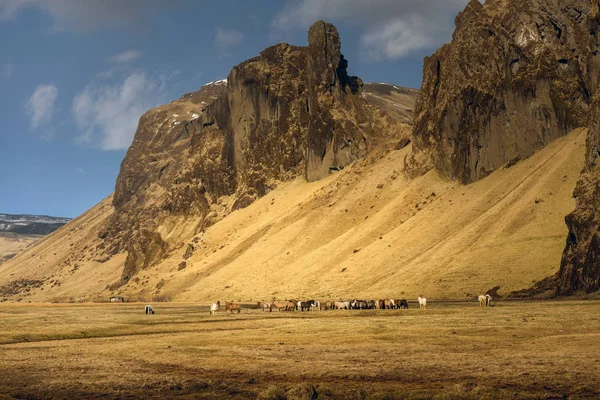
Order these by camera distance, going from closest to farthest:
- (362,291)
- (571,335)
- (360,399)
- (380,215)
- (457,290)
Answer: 1. (360,399)
2. (571,335)
3. (457,290)
4. (362,291)
5. (380,215)

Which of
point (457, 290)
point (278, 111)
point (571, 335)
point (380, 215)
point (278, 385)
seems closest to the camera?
point (278, 385)

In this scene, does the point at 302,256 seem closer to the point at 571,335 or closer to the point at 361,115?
the point at 361,115

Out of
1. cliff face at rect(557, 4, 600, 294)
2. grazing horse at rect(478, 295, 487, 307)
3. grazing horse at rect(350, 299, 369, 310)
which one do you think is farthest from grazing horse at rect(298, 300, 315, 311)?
cliff face at rect(557, 4, 600, 294)

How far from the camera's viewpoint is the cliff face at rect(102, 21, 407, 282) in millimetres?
144500

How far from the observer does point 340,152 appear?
142m

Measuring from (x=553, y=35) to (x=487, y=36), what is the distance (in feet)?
37.0

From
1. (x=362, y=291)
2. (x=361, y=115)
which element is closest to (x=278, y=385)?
(x=362, y=291)

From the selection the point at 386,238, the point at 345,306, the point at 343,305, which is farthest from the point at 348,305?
the point at 386,238

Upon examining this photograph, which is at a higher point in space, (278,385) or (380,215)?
(380,215)

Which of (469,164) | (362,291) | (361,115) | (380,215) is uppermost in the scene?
(361,115)

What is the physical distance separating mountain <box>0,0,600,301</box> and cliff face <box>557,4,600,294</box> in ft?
0.53

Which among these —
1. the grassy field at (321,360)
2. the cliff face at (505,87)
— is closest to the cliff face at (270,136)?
the cliff face at (505,87)

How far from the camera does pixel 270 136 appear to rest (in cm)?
16062

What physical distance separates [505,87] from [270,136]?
238ft
